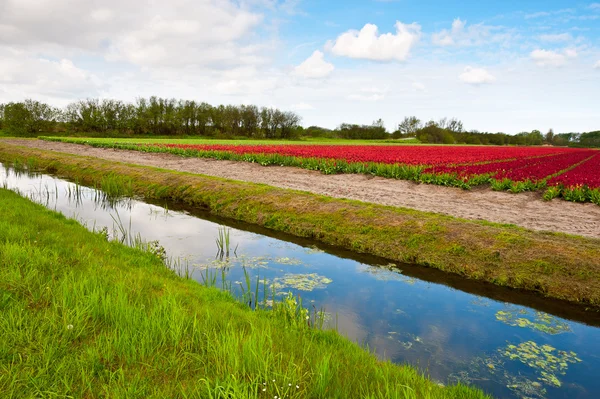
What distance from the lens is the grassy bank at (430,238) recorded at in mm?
7078

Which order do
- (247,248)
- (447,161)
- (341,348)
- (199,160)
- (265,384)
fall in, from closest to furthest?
1. (265,384)
2. (341,348)
3. (247,248)
4. (447,161)
5. (199,160)

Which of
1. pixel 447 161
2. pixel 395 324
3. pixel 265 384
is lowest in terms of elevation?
pixel 395 324

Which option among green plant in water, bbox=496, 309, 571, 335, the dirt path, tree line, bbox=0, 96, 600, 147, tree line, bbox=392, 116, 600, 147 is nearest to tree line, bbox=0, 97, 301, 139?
tree line, bbox=0, 96, 600, 147

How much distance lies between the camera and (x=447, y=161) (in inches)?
882

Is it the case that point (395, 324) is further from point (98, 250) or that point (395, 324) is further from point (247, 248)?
point (98, 250)

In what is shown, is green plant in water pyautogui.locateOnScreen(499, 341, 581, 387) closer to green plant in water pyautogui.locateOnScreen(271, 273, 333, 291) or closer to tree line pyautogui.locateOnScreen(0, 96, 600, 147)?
green plant in water pyautogui.locateOnScreen(271, 273, 333, 291)

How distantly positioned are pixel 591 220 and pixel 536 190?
4834mm

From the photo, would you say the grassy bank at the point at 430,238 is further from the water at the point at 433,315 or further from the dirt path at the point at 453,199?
the dirt path at the point at 453,199

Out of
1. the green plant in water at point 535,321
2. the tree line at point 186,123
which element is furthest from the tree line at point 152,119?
the green plant in water at point 535,321

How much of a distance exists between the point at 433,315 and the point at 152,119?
88031mm

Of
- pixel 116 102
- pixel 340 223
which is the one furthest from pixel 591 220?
pixel 116 102

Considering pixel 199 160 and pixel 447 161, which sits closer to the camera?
pixel 447 161

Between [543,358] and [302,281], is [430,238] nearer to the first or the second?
[302,281]

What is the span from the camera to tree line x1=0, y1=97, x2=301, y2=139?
72.2m
